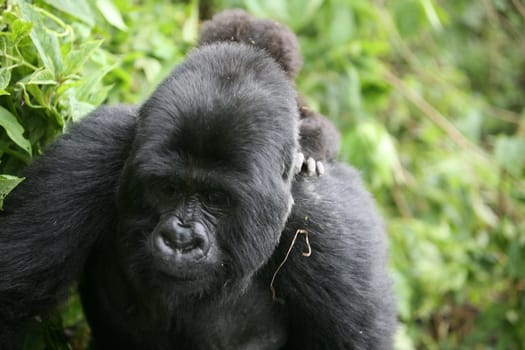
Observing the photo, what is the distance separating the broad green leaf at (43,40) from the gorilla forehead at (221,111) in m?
0.50

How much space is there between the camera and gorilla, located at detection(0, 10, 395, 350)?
3080 mm

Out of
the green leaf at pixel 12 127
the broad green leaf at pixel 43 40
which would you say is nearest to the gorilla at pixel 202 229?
the green leaf at pixel 12 127

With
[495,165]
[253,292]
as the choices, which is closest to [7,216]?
[253,292]

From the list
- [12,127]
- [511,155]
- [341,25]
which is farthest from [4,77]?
[511,155]

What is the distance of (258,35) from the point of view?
4355 millimetres

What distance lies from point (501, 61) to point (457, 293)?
160 inches

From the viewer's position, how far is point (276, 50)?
4.32 m

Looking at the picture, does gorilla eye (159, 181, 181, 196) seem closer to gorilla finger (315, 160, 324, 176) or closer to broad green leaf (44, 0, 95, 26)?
gorilla finger (315, 160, 324, 176)

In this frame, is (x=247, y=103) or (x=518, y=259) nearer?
(x=247, y=103)

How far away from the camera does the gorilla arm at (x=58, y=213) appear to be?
3.32 m

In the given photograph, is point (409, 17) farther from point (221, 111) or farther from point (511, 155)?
point (221, 111)

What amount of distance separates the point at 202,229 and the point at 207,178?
200mm

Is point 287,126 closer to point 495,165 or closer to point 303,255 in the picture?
point 303,255

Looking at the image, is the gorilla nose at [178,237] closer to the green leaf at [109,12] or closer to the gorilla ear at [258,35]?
the gorilla ear at [258,35]
